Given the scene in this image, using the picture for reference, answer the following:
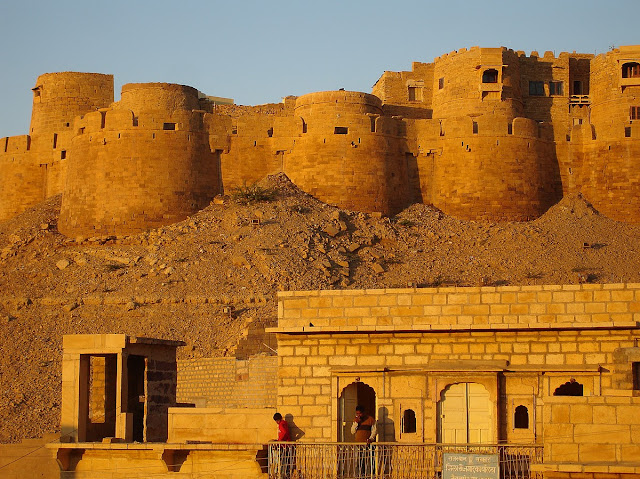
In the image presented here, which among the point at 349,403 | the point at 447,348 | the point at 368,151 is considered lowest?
the point at 349,403

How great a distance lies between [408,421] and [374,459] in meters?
0.92

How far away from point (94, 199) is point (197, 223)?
2867mm

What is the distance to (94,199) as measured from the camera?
117 feet

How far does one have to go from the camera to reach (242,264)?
32.5 meters

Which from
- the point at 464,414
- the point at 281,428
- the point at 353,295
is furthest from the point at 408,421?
the point at 353,295

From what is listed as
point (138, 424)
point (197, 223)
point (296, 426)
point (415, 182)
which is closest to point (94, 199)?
point (197, 223)

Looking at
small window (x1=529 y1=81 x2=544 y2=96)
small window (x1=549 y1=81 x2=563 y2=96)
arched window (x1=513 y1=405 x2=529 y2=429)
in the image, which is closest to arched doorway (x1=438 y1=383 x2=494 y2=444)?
arched window (x1=513 y1=405 x2=529 y2=429)

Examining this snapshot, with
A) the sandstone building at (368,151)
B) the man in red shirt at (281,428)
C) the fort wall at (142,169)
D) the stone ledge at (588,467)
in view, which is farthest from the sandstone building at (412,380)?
the sandstone building at (368,151)

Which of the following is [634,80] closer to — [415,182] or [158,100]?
[415,182]

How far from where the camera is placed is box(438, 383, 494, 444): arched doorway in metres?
16.1

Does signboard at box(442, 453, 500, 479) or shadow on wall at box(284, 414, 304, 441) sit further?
shadow on wall at box(284, 414, 304, 441)

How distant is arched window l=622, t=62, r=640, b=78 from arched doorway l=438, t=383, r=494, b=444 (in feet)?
75.7

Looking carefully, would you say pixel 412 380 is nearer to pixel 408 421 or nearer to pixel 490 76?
pixel 408 421

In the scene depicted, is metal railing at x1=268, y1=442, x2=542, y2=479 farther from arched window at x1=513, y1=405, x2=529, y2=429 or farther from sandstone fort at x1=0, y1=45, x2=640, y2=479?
arched window at x1=513, y1=405, x2=529, y2=429
